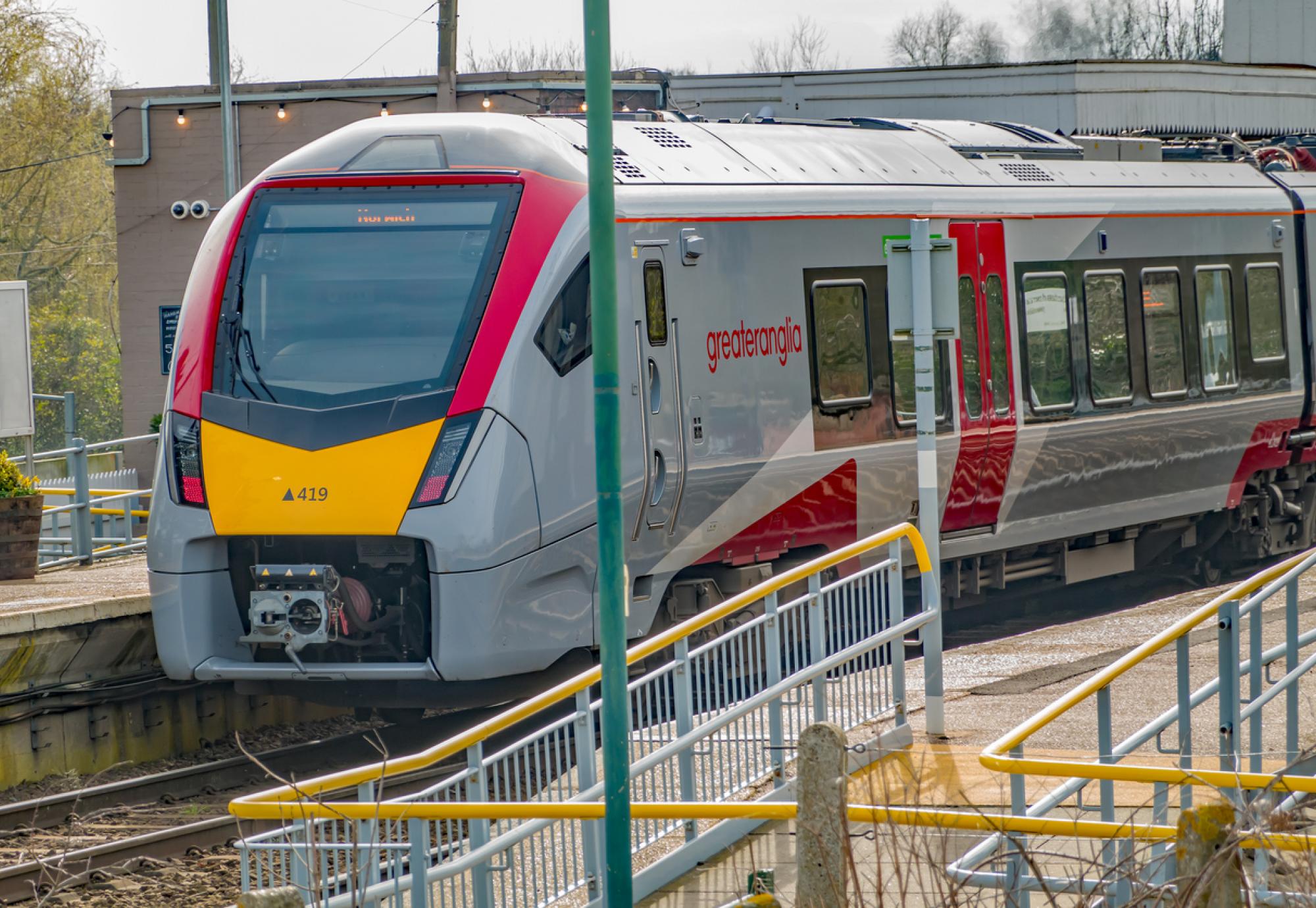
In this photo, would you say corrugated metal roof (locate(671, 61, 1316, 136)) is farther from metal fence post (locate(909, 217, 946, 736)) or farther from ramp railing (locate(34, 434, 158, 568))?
metal fence post (locate(909, 217, 946, 736))

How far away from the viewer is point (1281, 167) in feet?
56.5

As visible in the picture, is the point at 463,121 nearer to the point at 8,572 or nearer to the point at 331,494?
the point at 331,494

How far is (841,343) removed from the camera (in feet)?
38.7

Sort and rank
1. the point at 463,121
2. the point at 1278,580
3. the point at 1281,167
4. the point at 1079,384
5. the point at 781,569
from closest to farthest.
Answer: the point at 1278,580 < the point at 463,121 < the point at 781,569 < the point at 1079,384 < the point at 1281,167

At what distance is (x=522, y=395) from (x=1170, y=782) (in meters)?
5.15

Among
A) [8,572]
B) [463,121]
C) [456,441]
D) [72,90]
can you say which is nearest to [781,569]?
[456,441]

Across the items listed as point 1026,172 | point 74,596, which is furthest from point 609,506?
point 1026,172

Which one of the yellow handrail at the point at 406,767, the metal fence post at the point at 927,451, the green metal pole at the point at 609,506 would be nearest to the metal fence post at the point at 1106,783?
the green metal pole at the point at 609,506

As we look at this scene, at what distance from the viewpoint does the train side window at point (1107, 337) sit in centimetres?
1399

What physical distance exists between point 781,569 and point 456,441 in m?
2.82

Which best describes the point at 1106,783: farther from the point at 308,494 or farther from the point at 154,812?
the point at 154,812

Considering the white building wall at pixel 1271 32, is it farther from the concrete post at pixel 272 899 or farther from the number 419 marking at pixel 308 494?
the concrete post at pixel 272 899

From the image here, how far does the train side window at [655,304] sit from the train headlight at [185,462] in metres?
2.70

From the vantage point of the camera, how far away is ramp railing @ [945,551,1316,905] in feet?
16.0
